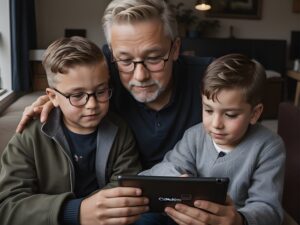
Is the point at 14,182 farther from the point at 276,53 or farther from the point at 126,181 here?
the point at 276,53

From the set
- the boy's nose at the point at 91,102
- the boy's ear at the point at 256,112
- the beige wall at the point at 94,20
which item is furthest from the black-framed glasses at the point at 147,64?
the beige wall at the point at 94,20

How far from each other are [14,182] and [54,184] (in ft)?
0.39

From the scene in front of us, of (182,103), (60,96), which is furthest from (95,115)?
(182,103)

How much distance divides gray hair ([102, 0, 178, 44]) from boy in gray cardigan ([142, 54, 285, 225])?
0.90ft

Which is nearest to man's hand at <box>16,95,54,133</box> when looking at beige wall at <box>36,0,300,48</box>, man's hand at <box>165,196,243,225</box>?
man's hand at <box>165,196,243,225</box>

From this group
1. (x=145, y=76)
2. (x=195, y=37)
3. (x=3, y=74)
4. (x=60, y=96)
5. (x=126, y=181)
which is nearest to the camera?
(x=126, y=181)

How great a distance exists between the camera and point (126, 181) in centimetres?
88

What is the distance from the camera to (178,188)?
0.87 m

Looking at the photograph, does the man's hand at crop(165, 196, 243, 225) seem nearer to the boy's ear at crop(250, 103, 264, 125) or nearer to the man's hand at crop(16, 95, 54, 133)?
the boy's ear at crop(250, 103, 264, 125)

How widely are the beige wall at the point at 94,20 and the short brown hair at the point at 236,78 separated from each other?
561 cm

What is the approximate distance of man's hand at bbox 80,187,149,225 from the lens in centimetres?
90

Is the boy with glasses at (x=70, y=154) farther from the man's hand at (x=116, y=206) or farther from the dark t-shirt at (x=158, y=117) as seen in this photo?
the dark t-shirt at (x=158, y=117)

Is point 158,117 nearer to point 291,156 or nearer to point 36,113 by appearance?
point 36,113

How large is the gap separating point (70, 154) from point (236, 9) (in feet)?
20.7
